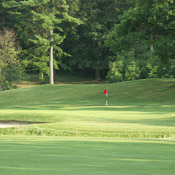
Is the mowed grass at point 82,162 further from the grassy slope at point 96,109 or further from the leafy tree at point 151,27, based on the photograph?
the leafy tree at point 151,27

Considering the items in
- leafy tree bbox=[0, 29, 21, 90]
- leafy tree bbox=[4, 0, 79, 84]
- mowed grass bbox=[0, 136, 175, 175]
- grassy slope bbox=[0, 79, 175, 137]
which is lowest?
grassy slope bbox=[0, 79, 175, 137]

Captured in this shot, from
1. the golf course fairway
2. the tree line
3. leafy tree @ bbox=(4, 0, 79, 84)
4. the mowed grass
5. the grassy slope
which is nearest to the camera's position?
the mowed grass

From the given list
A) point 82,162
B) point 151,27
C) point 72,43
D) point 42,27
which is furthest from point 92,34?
point 82,162

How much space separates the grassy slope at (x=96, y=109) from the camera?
17.0 metres

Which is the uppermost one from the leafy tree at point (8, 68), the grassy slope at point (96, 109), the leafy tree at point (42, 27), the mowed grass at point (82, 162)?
the leafy tree at point (42, 27)

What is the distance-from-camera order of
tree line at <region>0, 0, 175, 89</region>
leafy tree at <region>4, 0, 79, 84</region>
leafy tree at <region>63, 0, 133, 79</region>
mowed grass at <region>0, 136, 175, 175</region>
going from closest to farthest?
mowed grass at <region>0, 136, 175, 175</region> → tree line at <region>0, 0, 175, 89</region> → leafy tree at <region>4, 0, 79, 84</region> → leafy tree at <region>63, 0, 133, 79</region>

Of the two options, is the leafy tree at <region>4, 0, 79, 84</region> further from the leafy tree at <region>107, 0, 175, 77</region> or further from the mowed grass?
the mowed grass

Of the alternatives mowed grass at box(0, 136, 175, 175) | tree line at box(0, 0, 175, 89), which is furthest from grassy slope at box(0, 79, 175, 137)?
mowed grass at box(0, 136, 175, 175)

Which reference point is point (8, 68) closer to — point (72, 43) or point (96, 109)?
point (72, 43)

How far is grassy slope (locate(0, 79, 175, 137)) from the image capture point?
17.0m

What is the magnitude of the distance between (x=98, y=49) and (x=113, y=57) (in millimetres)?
2718

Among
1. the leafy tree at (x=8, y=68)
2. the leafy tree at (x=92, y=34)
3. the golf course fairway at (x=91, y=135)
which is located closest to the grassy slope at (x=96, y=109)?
the golf course fairway at (x=91, y=135)

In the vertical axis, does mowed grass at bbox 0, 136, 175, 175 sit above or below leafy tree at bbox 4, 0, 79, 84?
below

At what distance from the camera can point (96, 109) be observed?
29.3 metres
